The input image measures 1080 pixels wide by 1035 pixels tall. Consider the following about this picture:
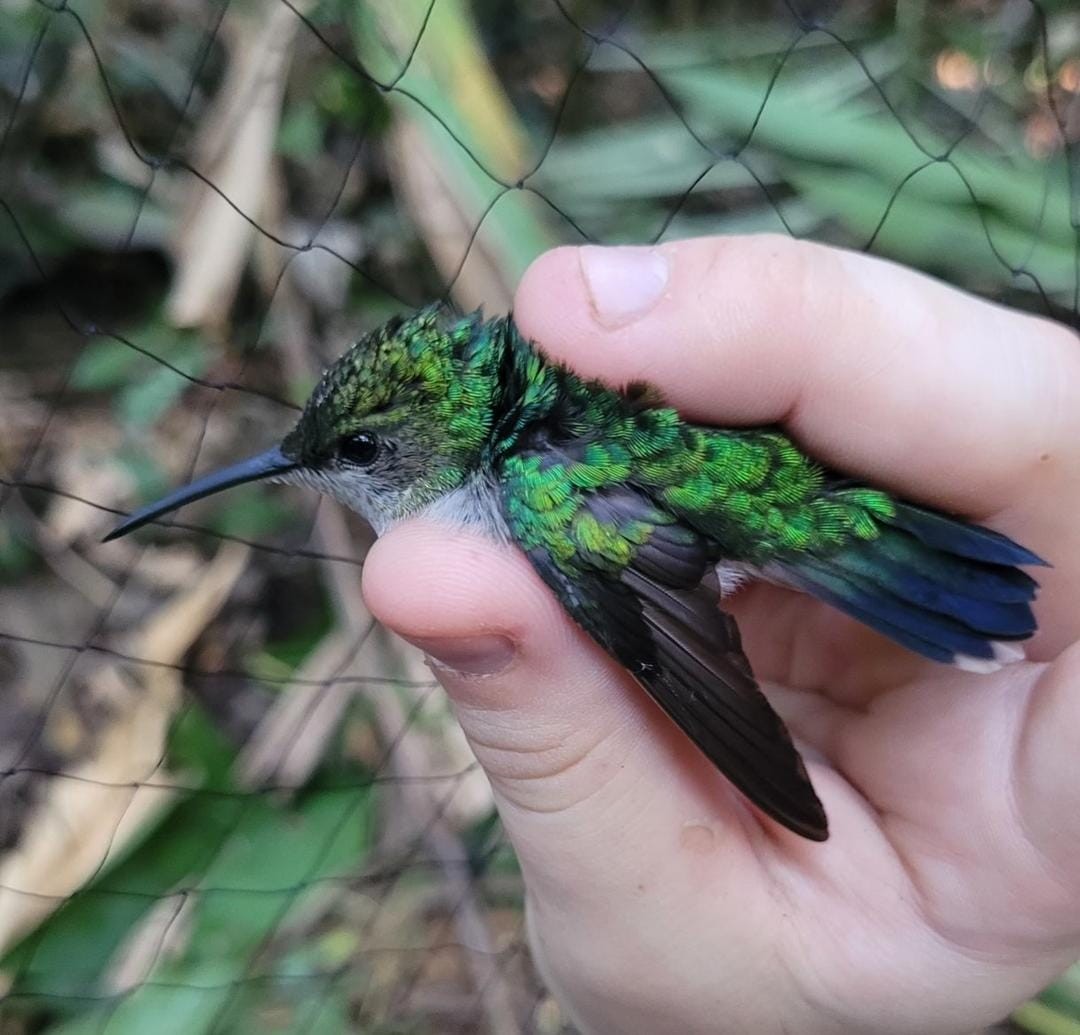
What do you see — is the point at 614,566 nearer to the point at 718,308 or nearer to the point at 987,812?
the point at 718,308

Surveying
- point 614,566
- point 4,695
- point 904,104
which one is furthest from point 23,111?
point 904,104

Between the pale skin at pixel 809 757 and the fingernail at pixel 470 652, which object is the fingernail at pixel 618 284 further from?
the fingernail at pixel 470 652

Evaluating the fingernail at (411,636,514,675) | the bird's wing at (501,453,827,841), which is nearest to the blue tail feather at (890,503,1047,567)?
the bird's wing at (501,453,827,841)

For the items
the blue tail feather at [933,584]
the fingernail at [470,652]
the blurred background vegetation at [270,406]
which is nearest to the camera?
the fingernail at [470,652]

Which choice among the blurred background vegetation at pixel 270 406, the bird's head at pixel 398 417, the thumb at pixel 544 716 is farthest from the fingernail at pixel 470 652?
the blurred background vegetation at pixel 270 406

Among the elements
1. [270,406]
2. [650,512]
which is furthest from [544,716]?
[270,406]

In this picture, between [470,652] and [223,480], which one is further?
[223,480]

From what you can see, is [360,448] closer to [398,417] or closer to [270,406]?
[398,417]
